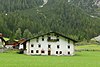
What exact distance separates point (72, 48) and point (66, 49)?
1.76 meters

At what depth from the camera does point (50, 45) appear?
306 ft

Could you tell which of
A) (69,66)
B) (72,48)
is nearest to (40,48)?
(72,48)

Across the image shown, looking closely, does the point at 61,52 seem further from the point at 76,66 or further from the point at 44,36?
the point at 76,66

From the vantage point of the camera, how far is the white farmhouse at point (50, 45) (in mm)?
91938

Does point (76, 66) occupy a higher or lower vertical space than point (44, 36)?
lower

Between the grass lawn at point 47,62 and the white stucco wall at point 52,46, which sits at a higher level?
the white stucco wall at point 52,46

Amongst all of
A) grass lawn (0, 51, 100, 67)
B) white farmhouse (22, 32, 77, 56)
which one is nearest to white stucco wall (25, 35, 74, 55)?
white farmhouse (22, 32, 77, 56)

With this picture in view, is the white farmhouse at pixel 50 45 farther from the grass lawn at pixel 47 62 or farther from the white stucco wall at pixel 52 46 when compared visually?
the grass lawn at pixel 47 62

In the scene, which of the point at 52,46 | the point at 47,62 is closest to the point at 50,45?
the point at 52,46

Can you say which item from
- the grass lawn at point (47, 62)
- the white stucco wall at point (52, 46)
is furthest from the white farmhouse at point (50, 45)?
the grass lawn at point (47, 62)

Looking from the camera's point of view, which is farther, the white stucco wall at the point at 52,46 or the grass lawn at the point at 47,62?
the white stucco wall at the point at 52,46

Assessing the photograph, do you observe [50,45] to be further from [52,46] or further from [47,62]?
[47,62]

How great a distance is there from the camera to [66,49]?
92.9 metres

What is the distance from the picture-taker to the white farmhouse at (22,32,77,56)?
91938 mm
